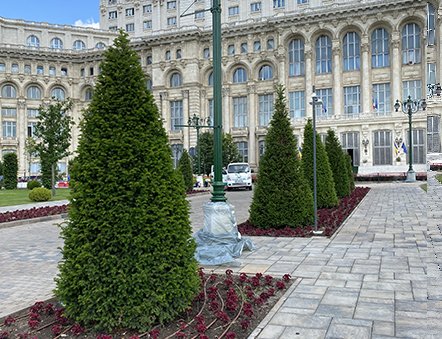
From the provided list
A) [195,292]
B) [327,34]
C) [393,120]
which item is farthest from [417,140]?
[195,292]

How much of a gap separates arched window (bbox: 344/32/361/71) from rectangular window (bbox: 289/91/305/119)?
621 cm

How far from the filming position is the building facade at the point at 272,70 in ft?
164

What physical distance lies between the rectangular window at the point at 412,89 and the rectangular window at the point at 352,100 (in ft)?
16.2

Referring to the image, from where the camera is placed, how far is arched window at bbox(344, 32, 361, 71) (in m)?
53.1

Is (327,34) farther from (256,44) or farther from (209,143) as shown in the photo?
(209,143)

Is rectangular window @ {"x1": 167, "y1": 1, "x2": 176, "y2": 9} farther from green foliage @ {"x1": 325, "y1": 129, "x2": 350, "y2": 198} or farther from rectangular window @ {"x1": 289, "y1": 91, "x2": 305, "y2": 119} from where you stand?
green foliage @ {"x1": 325, "y1": 129, "x2": 350, "y2": 198}

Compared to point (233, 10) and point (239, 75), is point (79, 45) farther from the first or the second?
point (239, 75)

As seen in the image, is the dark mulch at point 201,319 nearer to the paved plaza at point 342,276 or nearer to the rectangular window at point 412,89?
the paved plaza at point 342,276

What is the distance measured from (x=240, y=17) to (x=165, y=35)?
11.3 metres

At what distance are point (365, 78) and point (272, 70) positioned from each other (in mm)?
11924

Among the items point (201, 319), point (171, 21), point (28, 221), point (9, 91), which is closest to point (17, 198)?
point (28, 221)

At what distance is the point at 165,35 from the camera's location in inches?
2368

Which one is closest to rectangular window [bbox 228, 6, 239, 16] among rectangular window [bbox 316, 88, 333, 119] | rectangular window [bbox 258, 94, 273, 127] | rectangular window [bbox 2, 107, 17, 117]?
rectangular window [bbox 258, 94, 273, 127]

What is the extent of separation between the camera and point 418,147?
48.7 metres
